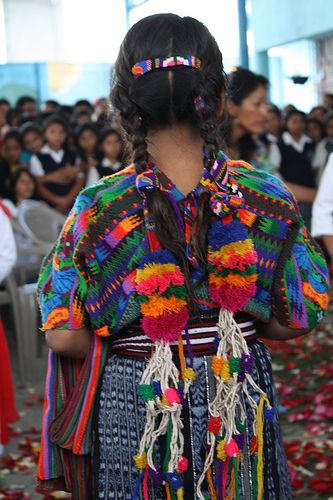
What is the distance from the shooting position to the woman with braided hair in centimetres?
182

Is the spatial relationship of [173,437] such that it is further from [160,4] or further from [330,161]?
[160,4]

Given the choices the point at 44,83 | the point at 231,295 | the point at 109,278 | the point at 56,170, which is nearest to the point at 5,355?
the point at 109,278

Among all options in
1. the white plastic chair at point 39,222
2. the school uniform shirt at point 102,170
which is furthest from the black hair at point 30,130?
the white plastic chair at point 39,222

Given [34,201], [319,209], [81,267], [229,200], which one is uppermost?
[229,200]

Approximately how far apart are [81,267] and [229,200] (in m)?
0.35

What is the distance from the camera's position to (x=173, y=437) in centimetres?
Answer: 187

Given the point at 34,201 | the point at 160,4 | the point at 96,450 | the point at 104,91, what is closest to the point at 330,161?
the point at 96,450

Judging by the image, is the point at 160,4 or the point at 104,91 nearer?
the point at 160,4

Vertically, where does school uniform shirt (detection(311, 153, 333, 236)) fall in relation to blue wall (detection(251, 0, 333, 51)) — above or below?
below

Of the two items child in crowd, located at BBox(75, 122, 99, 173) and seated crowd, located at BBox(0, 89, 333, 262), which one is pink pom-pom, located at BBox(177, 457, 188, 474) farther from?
child in crowd, located at BBox(75, 122, 99, 173)

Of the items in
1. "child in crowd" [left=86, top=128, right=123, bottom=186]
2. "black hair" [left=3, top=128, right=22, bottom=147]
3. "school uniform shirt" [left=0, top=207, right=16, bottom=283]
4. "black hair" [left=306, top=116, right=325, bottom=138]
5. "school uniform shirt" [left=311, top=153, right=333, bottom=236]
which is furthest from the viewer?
"black hair" [left=306, top=116, right=325, bottom=138]

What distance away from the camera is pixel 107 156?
888 cm

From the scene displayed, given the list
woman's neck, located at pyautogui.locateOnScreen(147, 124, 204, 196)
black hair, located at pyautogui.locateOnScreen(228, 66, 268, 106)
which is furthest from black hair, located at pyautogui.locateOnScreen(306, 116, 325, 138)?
woman's neck, located at pyautogui.locateOnScreen(147, 124, 204, 196)

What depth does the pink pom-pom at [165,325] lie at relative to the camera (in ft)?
6.01
